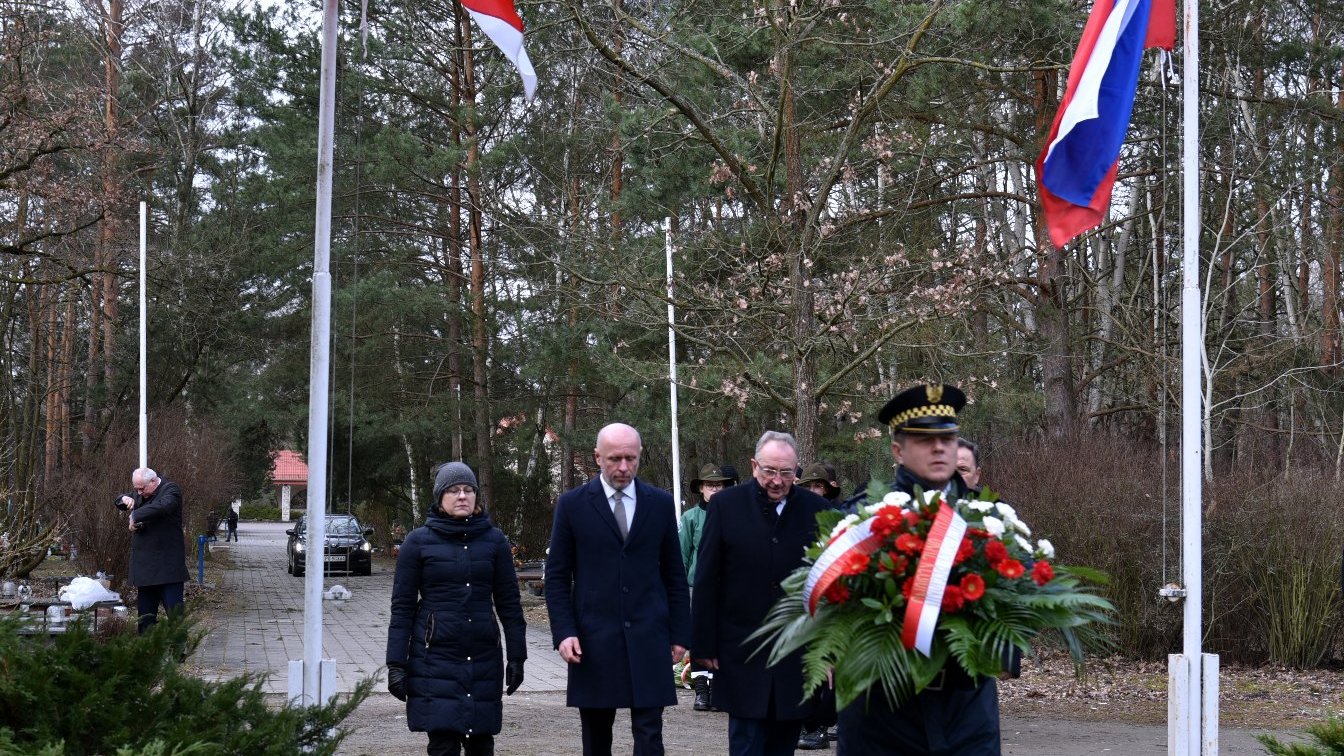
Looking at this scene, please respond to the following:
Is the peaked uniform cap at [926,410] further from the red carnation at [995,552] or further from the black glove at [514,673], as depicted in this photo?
the black glove at [514,673]

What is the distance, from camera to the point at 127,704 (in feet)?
16.6

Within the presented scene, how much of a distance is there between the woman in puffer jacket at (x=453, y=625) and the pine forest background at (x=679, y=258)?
2.33 meters

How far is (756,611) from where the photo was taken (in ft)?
23.2

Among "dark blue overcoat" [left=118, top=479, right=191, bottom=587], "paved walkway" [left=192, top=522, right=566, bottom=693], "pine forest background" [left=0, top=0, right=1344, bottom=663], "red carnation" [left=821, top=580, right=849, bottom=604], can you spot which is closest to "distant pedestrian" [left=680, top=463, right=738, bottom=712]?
"pine forest background" [left=0, top=0, right=1344, bottom=663]

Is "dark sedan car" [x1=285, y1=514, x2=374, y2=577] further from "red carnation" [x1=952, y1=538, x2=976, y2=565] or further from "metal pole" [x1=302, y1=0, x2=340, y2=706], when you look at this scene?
"red carnation" [x1=952, y1=538, x2=976, y2=565]

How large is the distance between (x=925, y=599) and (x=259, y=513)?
105 metres

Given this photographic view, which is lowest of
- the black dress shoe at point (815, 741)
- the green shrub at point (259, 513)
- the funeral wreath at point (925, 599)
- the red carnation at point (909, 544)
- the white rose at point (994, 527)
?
the green shrub at point (259, 513)

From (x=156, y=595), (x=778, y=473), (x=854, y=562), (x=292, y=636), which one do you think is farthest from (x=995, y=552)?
(x=292, y=636)

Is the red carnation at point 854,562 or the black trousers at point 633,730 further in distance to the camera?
the black trousers at point 633,730

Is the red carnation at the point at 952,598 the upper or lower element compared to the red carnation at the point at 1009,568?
lower

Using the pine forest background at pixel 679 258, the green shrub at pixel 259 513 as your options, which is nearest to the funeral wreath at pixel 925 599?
the pine forest background at pixel 679 258

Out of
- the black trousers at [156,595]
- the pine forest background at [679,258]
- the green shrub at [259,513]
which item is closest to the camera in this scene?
the black trousers at [156,595]

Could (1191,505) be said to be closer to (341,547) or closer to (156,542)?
(156,542)

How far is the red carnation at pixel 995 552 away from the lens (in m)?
4.67
